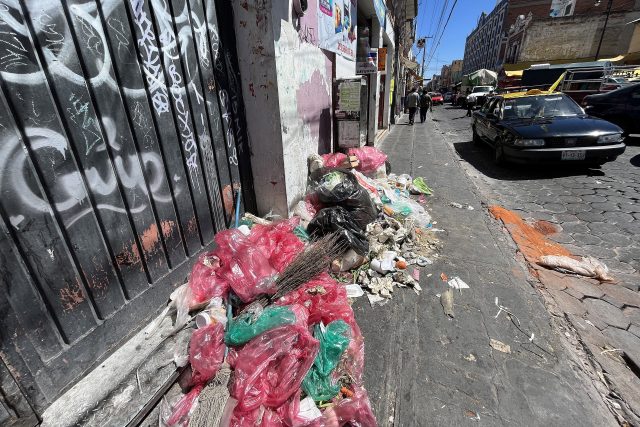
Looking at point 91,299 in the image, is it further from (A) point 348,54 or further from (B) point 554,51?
(B) point 554,51

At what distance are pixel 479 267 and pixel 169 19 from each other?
3.77m

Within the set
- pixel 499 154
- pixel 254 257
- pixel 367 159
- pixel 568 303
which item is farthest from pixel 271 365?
pixel 499 154

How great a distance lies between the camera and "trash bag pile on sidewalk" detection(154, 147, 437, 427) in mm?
1747

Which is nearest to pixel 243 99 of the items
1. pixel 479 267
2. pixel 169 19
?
pixel 169 19

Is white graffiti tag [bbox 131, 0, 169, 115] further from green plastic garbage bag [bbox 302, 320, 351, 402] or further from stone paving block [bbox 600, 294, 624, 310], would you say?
stone paving block [bbox 600, 294, 624, 310]

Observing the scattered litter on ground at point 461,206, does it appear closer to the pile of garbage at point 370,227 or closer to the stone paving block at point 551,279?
the pile of garbage at point 370,227

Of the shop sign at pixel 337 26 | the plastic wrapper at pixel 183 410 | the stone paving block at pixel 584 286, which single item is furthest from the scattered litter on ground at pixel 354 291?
the shop sign at pixel 337 26

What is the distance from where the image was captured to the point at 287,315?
2.09 m

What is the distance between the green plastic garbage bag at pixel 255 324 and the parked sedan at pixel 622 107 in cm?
1130

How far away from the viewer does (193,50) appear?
96.9 inches

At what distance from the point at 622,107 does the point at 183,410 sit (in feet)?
40.0

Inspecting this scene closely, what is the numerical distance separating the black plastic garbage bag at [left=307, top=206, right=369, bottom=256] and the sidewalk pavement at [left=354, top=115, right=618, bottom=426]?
615mm

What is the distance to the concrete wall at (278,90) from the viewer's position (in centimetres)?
300

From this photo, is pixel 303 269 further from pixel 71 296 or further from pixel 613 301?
pixel 613 301
